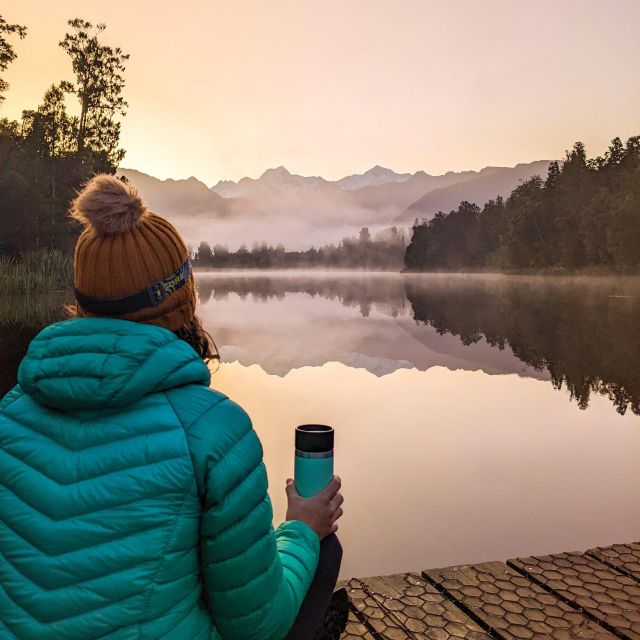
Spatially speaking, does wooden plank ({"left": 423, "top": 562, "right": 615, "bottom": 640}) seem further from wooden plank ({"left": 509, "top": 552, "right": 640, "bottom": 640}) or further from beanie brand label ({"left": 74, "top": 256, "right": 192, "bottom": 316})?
beanie brand label ({"left": 74, "top": 256, "right": 192, "bottom": 316})

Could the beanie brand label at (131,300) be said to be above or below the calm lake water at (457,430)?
above

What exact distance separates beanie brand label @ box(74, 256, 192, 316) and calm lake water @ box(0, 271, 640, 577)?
3737mm

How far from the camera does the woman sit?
1.31 m

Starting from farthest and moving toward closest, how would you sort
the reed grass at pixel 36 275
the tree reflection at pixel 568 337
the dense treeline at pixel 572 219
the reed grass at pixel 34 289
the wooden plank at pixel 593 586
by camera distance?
the dense treeline at pixel 572 219, the reed grass at pixel 36 275, the reed grass at pixel 34 289, the tree reflection at pixel 568 337, the wooden plank at pixel 593 586

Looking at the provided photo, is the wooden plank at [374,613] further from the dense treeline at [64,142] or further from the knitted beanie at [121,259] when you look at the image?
the dense treeline at [64,142]

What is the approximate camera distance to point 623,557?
366 cm

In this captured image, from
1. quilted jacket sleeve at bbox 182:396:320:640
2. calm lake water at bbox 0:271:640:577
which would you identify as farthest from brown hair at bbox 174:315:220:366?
calm lake water at bbox 0:271:640:577

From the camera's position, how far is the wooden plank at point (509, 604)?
2.88 metres

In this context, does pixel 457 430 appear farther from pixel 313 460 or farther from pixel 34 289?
pixel 34 289

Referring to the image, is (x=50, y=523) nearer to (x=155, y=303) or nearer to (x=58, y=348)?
(x=58, y=348)

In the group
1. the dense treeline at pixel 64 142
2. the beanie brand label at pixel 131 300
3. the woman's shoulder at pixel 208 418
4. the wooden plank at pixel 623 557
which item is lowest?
the wooden plank at pixel 623 557

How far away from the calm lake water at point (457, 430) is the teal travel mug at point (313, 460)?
3.15m

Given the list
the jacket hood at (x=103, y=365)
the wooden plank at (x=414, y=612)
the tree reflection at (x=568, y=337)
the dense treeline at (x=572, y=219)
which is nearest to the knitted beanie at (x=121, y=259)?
the jacket hood at (x=103, y=365)

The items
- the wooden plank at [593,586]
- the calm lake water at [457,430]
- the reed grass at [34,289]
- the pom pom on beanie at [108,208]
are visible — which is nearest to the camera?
the pom pom on beanie at [108,208]
